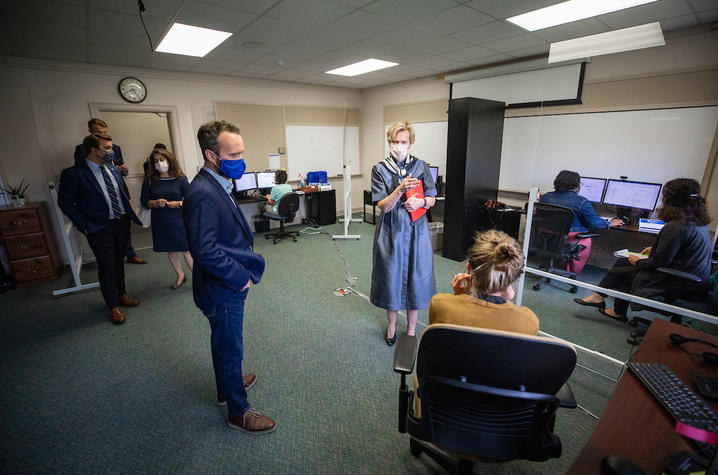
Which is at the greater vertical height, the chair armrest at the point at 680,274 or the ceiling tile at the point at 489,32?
the ceiling tile at the point at 489,32

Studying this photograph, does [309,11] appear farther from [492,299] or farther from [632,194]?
[632,194]

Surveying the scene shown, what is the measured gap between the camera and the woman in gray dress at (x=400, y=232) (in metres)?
2.03

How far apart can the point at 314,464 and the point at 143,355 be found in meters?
1.65

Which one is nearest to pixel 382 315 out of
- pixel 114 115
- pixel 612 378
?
pixel 612 378

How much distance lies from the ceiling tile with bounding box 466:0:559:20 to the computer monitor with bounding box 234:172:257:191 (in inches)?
155

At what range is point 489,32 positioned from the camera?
10.2ft

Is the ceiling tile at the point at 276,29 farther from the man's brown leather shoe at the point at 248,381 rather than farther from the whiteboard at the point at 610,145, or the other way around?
the whiteboard at the point at 610,145

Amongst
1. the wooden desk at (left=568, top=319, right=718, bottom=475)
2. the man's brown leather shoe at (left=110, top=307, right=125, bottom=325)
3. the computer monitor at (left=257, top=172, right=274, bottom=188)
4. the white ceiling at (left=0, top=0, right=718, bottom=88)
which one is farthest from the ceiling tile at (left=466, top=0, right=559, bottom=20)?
the computer monitor at (left=257, top=172, right=274, bottom=188)

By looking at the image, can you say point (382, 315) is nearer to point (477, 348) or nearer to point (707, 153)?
point (477, 348)

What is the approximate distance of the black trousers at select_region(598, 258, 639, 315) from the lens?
8.59 ft

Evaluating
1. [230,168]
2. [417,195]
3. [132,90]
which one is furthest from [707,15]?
[132,90]

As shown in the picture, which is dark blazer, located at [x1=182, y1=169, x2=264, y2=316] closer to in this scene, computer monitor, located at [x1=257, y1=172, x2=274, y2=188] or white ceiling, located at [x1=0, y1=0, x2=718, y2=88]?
white ceiling, located at [x1=0, y1=0, x2=718, y2=88]

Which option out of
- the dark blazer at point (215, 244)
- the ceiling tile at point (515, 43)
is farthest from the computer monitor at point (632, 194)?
the dark blazer at point (215, 244)

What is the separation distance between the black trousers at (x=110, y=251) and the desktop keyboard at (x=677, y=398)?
139 inches
